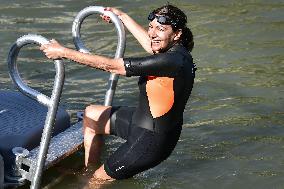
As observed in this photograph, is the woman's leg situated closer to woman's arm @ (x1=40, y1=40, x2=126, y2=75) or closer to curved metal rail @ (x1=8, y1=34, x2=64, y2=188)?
curved metal rail @ (x1=8, y1=34, x2=64, y2=188)

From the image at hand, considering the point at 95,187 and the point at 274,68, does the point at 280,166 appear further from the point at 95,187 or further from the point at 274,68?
the point at 274,68

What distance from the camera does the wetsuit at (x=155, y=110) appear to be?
4047 mm

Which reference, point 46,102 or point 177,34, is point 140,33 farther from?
point 46,102

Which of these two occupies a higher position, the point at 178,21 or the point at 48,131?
the point at 178,21

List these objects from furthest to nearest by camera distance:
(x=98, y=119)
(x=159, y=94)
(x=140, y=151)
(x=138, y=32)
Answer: (x=138, y=32) < (x=98, y=119) < (x=140, y=151) < (x=159, y=94)

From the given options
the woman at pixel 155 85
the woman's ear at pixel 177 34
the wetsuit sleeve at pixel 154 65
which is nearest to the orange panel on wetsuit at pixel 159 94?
the woman at pixel 155 85

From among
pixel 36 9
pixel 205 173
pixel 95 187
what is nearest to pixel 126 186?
pixel 95 187

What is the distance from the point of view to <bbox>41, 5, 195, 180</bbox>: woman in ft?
13.1

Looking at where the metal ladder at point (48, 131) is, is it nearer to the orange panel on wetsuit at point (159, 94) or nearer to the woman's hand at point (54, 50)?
the woman's hand at point (54, 50)

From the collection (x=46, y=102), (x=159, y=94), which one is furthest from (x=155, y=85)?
(x=46, y=102)

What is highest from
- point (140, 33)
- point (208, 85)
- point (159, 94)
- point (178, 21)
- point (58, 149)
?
point (178, 21)

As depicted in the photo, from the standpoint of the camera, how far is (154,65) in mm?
4020

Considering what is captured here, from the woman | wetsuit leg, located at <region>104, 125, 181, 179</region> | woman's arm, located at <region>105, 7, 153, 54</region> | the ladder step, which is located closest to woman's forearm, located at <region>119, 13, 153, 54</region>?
woman's arm, located at <region>105, 7, 153, 54</region>

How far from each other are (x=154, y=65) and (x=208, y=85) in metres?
3.05
